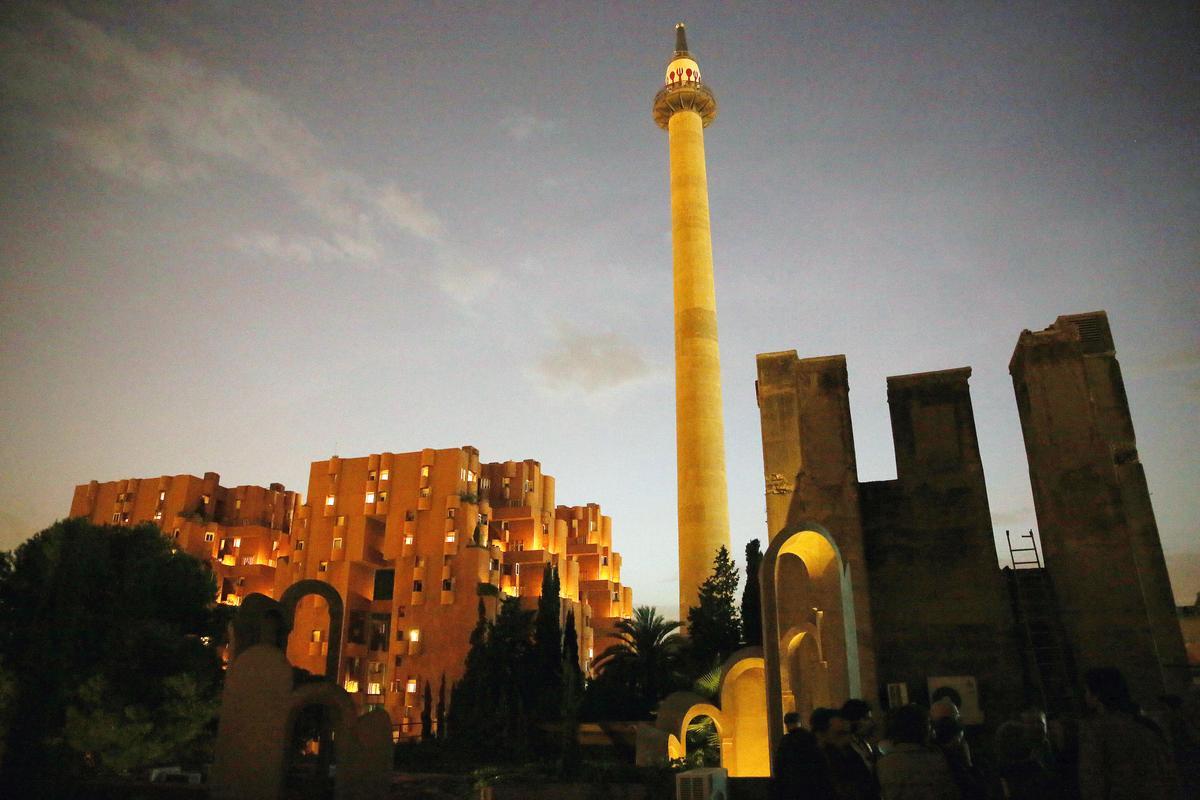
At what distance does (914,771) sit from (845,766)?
3.35 ft

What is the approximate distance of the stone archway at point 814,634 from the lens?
1375 centimetres

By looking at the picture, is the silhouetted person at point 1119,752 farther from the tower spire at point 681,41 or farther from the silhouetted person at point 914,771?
the tower spire at point 681,41

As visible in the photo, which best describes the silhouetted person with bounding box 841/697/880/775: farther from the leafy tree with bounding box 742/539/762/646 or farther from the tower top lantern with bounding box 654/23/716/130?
the tower top lantern with bounding box 654/23/716/130

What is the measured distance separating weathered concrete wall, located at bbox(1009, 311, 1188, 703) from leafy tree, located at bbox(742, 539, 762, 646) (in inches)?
437

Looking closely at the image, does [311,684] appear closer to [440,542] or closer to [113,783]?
[113,783]

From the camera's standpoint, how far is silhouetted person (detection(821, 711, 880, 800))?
6281 mm

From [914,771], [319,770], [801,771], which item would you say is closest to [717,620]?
[319,770]

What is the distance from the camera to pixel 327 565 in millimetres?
57281

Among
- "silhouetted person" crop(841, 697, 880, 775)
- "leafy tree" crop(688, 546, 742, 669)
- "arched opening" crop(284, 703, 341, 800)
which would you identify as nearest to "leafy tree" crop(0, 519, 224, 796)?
"arched opening" crop(284, 703, 341, 800)

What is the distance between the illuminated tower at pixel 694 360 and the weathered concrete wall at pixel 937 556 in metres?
19.4

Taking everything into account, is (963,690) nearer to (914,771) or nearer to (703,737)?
(703,737)

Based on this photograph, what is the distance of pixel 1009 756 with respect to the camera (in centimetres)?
681

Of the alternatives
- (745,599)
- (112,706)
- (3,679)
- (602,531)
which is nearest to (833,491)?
(745,599)

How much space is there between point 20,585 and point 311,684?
18.6 m
